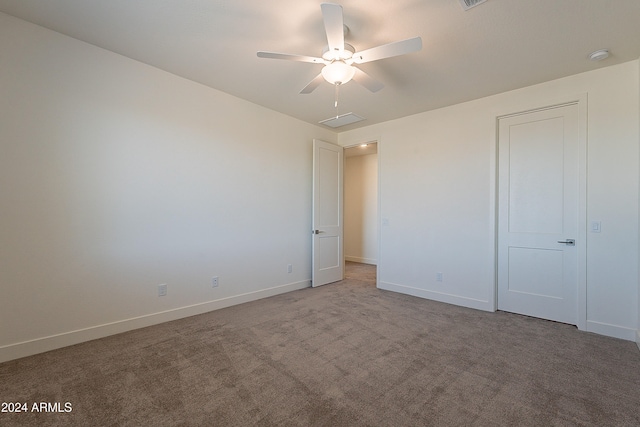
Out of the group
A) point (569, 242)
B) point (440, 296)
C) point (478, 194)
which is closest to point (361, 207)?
point (440, 296)

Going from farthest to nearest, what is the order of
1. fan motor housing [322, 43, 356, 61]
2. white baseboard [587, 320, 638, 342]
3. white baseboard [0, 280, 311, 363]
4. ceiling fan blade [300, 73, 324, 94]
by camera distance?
white baseboard [587, 320, 638, 342] → ceiling fan blade [300, 73, 324, 94] → white baseboard [0, 280, 311, 363] → fan motor housing [322, 43, 356, 61]

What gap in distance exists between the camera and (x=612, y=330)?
112 inches

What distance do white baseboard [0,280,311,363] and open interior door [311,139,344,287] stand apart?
117 centimetres

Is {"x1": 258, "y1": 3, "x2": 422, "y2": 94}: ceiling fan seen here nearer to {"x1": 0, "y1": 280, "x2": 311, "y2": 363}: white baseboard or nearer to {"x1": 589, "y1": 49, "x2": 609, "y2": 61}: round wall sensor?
{"x1": 589, "y1": 49, "x2": 609, "y2": 61}: round wall sensor

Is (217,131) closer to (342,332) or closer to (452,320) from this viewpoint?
(342,332)

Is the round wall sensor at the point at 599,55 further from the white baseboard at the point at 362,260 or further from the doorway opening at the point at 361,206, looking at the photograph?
the white baseboard at the point at 362,260

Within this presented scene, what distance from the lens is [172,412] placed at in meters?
1.71

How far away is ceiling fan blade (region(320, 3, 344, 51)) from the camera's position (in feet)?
5.33

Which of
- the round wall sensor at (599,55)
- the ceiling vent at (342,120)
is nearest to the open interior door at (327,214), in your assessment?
the ceiling vent at (342,120)

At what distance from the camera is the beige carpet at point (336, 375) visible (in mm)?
1702

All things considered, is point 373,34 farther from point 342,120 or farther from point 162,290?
point 162,290

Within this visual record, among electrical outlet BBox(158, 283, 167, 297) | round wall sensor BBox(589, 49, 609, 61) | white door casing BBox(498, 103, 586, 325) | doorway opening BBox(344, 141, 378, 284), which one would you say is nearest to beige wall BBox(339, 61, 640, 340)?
white door casing BBox(498, 103, 586, 325)

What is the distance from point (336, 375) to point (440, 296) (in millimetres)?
2474

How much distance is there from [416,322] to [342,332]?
2.99ft
